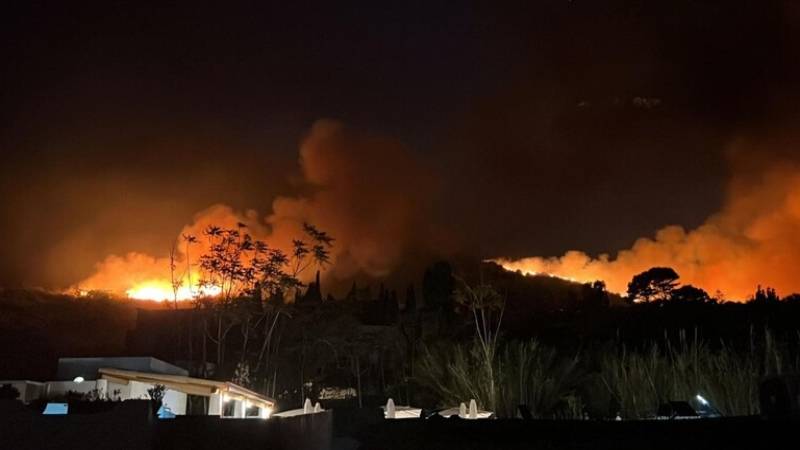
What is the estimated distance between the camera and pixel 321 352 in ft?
138

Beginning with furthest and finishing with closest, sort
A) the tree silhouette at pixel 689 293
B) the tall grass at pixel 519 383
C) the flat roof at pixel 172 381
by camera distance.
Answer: the tree silhouette at pixel 689 293 → the tall grass at pixel 519 383 → the flat roof at pixel 172 381

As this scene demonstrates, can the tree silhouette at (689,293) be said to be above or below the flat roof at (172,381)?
above

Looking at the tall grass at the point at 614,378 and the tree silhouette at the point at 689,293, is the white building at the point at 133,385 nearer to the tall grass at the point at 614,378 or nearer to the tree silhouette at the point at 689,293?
the tall grass at the point at 614,378

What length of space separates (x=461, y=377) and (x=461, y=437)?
19.8 meters

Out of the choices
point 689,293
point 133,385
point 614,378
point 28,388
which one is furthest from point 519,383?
point 689,293

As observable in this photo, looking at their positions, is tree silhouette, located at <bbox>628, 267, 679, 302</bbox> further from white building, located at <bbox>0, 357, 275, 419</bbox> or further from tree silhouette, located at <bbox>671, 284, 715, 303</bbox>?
white building, located at <bbox>0, 357, 275, 419</bbox>

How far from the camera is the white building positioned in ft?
77.3

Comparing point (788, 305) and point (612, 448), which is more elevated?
point (788, 305)

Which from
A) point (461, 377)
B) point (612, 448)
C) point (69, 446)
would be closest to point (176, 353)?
point (461, 377)

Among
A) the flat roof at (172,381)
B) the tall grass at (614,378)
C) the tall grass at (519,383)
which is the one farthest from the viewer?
the tall grass at (519,383)

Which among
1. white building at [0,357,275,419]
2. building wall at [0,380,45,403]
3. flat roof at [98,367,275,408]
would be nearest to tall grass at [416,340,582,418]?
white building at [0,357,275,419]

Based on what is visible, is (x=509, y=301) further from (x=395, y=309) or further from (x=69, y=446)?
(x=69, y=446)

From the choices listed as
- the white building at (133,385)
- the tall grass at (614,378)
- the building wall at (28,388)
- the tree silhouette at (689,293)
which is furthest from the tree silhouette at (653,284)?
the building wall at (28,388)

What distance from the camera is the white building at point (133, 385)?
2355cm
